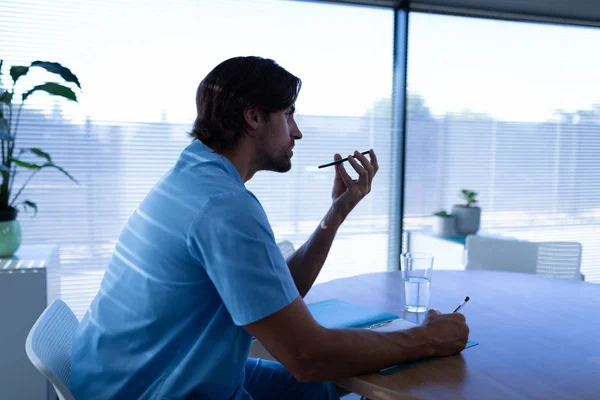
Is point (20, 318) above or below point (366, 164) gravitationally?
below

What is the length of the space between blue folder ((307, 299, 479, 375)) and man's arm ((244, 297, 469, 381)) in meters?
0.18

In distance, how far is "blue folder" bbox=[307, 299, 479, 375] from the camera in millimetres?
1257

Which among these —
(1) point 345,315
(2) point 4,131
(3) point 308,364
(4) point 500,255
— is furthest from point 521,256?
(2) point 4,131

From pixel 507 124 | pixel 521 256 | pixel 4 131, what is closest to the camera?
pixel 4 131

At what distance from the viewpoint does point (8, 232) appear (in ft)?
7.53

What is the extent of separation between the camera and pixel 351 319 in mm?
1296

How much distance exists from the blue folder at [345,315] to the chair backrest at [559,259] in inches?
58.5

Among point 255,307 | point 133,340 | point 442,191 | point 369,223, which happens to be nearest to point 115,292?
point 133,340

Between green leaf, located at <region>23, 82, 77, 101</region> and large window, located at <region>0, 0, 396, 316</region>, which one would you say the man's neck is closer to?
green leaf, located at <region>23, 82, 77, 101</region>

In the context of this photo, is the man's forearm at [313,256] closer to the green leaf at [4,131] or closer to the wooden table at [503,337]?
the wooden table at [503,337]

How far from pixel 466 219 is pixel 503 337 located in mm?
2545

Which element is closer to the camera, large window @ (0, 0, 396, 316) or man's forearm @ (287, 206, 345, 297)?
man's forearm @ (287, 206, 345, 297)

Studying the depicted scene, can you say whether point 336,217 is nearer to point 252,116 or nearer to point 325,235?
point 325,235

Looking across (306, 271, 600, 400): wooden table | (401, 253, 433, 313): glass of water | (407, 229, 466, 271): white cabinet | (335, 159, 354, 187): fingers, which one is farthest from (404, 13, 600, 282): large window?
(401, 253, 433, 313): glass of water
